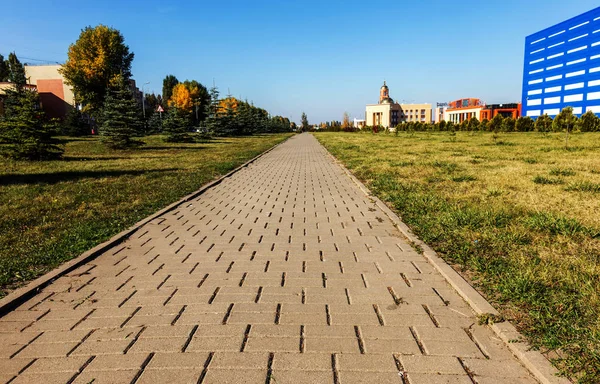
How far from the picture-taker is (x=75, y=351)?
2.48 m

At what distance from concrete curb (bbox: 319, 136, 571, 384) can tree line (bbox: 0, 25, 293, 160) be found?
15.4 metres

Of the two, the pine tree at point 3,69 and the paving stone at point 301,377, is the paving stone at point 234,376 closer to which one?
the paving stone at point 301,377

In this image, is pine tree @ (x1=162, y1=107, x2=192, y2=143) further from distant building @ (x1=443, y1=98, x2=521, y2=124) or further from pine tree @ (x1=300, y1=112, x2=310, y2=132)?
pine tree @ (x1=300, y1=112, x2=310, y2=132)

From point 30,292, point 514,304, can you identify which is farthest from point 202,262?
point 514,304

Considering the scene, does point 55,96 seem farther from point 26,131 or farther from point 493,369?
point 493,369

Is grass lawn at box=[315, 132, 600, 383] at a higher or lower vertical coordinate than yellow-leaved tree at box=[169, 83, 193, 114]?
lower

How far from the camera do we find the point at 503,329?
262 cm

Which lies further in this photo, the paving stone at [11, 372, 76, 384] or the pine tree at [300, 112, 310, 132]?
the pine tree at [300, 112, 310, 132]

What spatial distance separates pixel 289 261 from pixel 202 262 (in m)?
1.01

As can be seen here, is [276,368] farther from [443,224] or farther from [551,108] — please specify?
[551,108]

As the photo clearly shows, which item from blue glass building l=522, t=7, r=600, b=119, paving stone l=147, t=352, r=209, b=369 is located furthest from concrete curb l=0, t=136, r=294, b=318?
blue glass building l=522, t=7, r=600, b=119

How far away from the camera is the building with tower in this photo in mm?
126875

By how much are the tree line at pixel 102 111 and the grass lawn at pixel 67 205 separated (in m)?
2.03

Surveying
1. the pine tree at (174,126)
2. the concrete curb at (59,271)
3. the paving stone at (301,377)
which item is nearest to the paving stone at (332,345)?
the paving stone at (301,377)
